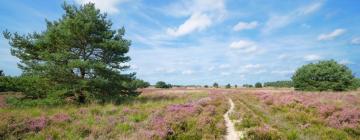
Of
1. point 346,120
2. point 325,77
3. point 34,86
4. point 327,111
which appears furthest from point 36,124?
point 325,77

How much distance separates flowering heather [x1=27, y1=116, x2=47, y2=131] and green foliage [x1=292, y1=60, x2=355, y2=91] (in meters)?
43.1

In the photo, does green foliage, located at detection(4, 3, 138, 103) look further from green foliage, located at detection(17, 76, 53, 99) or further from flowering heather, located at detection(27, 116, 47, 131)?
flowering heather, located at detection(27, 116, 47, 131)

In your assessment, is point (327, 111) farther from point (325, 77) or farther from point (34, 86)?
point (325, 77)

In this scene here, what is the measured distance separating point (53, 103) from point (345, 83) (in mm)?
45598

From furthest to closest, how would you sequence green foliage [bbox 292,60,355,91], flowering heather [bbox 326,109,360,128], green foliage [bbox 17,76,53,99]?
1. green foliage [bbox 292,60,355,91]
2. green foliage [bbox 17,76,53,99]
3. flowering heather [bbox 326,109,360,128]

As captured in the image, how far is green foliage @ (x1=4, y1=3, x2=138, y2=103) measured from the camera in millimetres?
18641

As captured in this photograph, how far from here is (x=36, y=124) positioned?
9.40m

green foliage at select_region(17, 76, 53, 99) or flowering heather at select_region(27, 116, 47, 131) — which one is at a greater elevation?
green foliage at select_region(17, 76, 53, 99)

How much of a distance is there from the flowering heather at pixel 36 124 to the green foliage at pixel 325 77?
43135 mm

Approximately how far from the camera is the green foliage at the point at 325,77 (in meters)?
40.5

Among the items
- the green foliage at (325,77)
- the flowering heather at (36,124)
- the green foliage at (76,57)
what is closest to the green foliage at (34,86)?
the green foliage at (76,57)

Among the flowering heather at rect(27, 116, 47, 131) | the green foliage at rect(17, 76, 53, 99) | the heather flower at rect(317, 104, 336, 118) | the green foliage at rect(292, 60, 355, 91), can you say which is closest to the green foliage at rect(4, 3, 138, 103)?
the green foliage at rect(17, 76, 53, 99)

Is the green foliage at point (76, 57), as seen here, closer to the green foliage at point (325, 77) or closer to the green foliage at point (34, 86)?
the green foliage at point (34, 86)

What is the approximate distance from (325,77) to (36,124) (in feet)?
147
